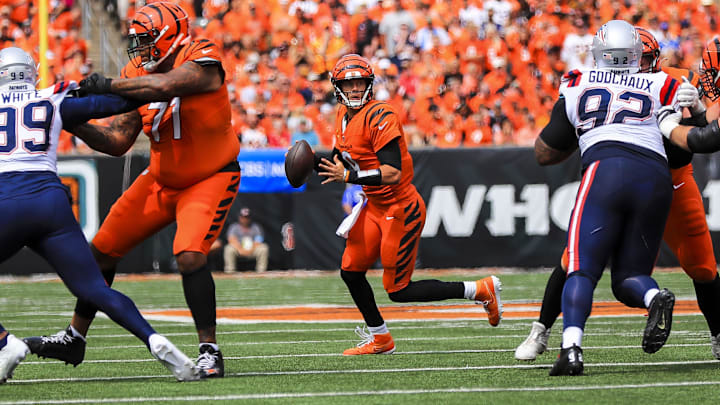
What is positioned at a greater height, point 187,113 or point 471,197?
point 187,113

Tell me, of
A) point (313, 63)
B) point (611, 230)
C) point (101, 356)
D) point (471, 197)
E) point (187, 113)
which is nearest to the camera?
point (611, 230)

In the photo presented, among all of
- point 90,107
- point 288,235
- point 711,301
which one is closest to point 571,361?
point 711,301

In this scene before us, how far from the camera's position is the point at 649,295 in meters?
5.11

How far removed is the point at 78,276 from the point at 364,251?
7.17 feet

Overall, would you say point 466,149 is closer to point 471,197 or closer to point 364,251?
point 471,197

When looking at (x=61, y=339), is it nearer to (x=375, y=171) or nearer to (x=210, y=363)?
(x=210, y=363)

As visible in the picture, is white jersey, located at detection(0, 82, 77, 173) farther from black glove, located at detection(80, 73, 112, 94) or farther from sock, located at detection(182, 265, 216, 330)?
sock, located at detection(182, 265, 216, 330)

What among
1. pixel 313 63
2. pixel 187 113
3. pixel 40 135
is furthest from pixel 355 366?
pixel 313 63

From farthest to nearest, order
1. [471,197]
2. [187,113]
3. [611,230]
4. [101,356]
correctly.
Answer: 1. [471,197]
2. [101,356]
3. [187,113]
4. [611,230]

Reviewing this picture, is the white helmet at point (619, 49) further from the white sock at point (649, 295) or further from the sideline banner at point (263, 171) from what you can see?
the sideline banner at point (263, 171)

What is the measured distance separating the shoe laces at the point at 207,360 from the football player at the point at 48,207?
177mm

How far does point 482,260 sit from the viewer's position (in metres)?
14.9

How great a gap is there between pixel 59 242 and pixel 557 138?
2451 mm

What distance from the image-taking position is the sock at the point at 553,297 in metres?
5.92
